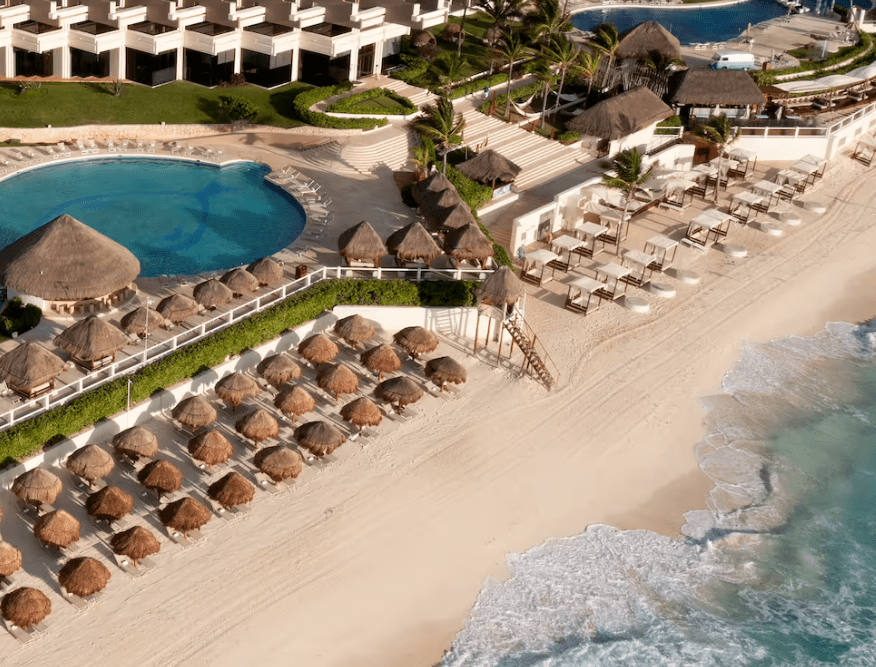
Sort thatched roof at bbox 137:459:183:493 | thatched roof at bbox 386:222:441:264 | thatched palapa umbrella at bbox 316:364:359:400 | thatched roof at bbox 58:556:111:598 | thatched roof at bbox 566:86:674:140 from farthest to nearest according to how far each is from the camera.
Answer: thatched roof at bbox 566:86:674:140
thatched roof at bbox 386:222:441:264
thatched palapa umbrella at bbox 316:364:359:400
thatched roof at bbox 137:459:183:493
thatched roof at bbox 58:556:111:598

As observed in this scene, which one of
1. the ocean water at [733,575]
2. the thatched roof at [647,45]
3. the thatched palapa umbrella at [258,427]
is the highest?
the thatched roof at [647,45]

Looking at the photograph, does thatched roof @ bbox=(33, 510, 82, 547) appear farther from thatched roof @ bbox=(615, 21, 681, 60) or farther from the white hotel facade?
thatched roof @ bbox=(615, 21, 681, 60)

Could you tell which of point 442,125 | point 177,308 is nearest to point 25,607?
point 177,308

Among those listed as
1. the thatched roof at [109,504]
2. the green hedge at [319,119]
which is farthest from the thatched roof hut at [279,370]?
the green hedge at [319,119]

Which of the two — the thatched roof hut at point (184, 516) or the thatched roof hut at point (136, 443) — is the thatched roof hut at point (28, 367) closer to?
the thatched roof hut at point (136, 443)

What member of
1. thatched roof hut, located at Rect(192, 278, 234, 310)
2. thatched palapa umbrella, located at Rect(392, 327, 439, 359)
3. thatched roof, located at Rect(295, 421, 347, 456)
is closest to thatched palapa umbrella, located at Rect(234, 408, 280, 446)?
thatched roof, located at Rect(295, 421, 347, 456)

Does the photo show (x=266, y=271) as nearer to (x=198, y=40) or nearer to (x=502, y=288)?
(x=502, y=288)
